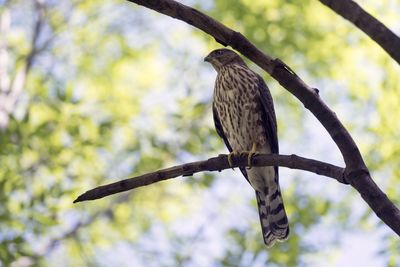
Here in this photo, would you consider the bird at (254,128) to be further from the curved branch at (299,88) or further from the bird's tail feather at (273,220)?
the curved branch at (299,88)

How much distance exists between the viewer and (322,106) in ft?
10.6

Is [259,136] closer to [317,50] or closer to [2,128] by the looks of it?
[2,128]

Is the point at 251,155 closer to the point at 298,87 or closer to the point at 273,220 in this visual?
the point at 273,220

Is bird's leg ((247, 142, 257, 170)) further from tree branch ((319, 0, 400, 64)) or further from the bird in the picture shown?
tree branch ((319, 0, 400, 64))

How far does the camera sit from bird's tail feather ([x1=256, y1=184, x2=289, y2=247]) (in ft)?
18.1

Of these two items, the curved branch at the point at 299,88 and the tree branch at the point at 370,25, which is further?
the curved branch at the point at 299,88

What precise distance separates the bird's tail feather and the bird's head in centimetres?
129

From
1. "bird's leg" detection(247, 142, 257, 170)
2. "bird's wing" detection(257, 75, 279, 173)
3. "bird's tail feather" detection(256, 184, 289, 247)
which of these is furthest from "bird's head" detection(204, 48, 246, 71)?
"bird's tail feather" detection(256, 184, 289, 247)

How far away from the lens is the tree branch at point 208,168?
3363 mm

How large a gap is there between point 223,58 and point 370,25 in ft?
13.0

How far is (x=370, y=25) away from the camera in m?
2.51

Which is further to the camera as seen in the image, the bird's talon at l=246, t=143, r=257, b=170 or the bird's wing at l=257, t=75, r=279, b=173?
the bird's wing at l=257, t=75, r=279, b=173

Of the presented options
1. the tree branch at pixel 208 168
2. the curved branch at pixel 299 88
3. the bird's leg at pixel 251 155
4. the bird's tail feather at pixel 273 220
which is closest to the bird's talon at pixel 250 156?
the bird's leg at pixel 251 155

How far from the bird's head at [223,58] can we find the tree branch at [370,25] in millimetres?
3801
